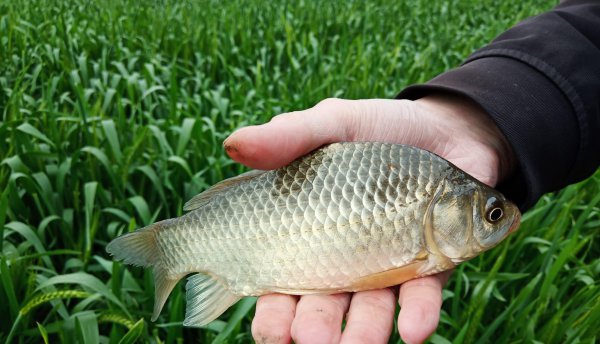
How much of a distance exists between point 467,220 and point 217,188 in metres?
0.80

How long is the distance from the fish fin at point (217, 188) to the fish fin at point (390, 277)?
48 cm

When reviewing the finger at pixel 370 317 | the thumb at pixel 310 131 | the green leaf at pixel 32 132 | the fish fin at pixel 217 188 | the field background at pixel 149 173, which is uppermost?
the thumb at pixel 310 131

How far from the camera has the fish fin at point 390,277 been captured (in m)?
1.69

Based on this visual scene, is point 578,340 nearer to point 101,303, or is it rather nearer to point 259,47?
point 101,303

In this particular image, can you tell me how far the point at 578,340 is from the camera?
222cm

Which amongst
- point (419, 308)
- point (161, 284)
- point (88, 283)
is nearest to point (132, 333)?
point (161, 284)

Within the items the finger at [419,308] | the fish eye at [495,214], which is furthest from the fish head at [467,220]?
the finger at [419,308]

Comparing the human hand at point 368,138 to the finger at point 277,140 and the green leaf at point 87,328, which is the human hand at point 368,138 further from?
the green leaf at point 87,328

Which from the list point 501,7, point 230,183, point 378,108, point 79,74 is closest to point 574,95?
Answer: point 378,108

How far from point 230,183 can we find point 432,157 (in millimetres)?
656

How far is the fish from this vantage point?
5.50 feet

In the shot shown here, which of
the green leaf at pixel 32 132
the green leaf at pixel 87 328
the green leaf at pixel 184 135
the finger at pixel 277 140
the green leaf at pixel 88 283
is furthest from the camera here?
the green leaf at pixel 184 135

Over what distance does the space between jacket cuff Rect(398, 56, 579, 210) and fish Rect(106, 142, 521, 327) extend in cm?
56

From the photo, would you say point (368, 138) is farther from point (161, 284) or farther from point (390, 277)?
point (161, 284)
